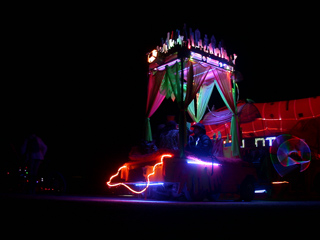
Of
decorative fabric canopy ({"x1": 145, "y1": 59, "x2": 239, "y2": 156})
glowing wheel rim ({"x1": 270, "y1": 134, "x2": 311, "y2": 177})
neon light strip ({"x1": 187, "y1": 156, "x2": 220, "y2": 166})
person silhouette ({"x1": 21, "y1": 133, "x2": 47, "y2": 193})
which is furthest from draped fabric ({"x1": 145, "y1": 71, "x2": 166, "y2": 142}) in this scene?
glowing wheel rim ({"x1": 270, "y1": 134, "x2": 311, "y2": 177})

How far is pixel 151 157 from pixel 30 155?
11.8 feet

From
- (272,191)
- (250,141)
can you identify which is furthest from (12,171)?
(250,141)

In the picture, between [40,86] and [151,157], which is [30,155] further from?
[40,86]

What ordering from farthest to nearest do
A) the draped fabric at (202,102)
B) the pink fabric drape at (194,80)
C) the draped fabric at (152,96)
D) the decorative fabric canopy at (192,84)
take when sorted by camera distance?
the draped fabric at (202,102)
the draped fabric at (152,96)
the decorative fabric canopy at (192,84)
the pink fabric drape at (194,80)

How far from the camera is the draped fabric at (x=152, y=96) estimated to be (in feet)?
30.6

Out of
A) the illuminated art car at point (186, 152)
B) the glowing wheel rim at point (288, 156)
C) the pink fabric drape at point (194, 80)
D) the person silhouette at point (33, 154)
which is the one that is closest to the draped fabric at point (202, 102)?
the illuminated art car at point (186, 152)

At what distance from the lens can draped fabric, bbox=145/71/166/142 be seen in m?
9.31

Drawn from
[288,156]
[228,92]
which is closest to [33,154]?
[228,92]

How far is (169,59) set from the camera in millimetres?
8758

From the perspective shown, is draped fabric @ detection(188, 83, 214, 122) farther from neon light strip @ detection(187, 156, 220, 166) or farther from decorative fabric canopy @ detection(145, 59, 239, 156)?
neon light strip @ detection(187, 156, 220, 166)

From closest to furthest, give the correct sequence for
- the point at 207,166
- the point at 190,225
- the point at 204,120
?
1. the point at 190,225
2. the point at 207,166
3. the point at 204,120

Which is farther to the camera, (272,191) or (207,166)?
(272,191)

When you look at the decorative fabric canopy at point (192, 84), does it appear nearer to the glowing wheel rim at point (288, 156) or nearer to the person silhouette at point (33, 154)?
the glowing wheel rim at point (288, 156)

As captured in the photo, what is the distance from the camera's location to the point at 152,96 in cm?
944
